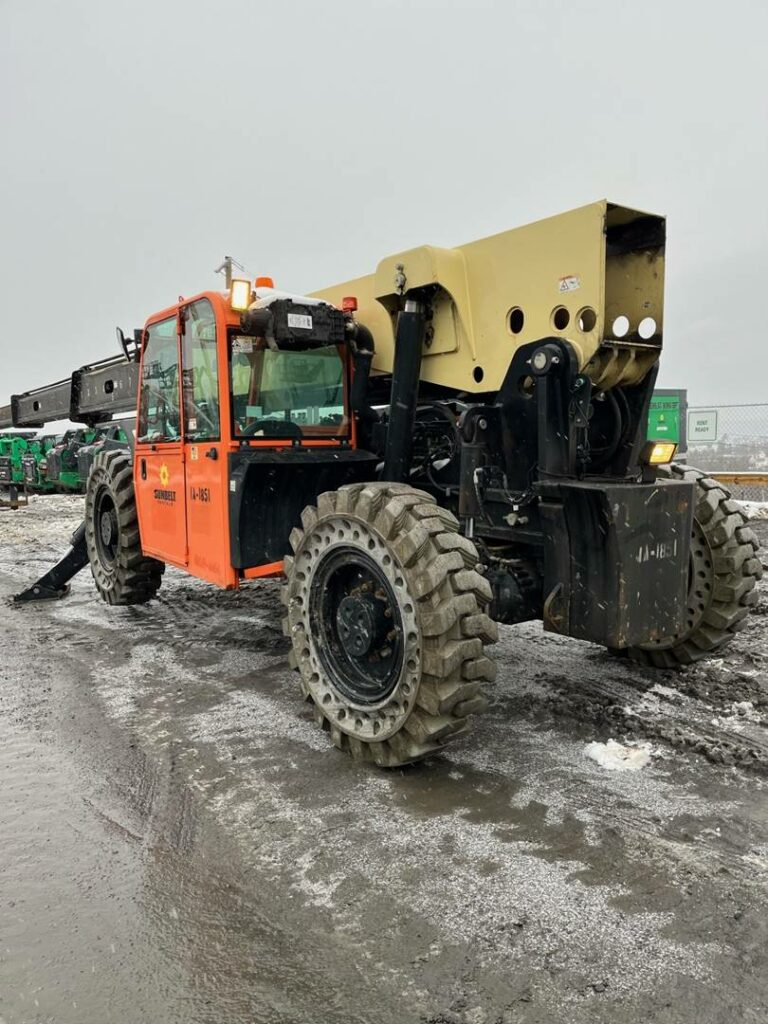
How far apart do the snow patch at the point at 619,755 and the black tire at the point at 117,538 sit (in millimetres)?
4342

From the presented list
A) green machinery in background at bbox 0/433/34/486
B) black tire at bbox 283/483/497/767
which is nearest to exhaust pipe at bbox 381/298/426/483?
black tire at bbox 283/483/497/767

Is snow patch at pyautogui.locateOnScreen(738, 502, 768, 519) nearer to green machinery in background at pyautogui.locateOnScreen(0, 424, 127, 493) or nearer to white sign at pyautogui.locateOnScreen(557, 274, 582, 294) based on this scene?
white sign at pyautogui.locateOnScreen(557, 274, 582, 294)

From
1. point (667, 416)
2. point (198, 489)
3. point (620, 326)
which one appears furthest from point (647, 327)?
point (667, 416)

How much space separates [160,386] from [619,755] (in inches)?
162

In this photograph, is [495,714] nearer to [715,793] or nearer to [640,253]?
[715,793]

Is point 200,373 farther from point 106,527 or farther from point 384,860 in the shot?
point 384,860

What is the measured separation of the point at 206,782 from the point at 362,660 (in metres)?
0.94

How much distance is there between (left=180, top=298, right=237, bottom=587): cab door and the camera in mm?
4645

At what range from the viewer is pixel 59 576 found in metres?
7.64

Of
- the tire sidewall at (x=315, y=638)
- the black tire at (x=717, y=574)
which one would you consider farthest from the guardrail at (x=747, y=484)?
the tire sidewall at (x=315, y=638)

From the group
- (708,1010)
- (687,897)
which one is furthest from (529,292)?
(708,1010)

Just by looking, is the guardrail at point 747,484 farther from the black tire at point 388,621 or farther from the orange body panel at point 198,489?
the black tire at point 388,621

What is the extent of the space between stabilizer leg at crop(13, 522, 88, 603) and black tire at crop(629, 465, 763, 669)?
18.8 feet

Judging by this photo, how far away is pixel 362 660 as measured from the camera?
3785 mm
